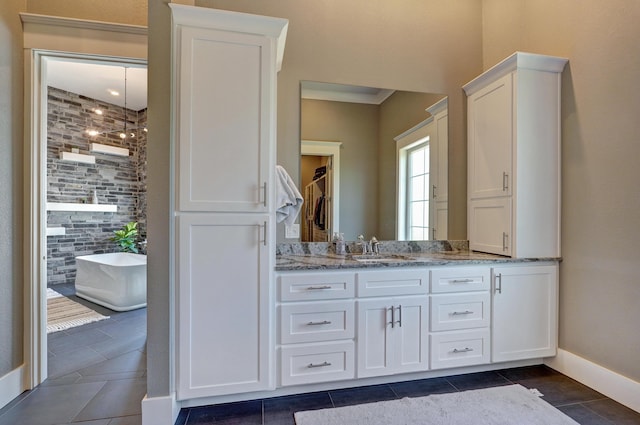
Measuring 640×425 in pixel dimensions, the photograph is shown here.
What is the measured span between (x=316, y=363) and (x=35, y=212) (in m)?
2.09

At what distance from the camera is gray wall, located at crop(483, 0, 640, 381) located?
1825 millimetres

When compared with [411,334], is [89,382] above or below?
below

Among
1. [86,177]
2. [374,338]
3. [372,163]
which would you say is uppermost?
[86,177]

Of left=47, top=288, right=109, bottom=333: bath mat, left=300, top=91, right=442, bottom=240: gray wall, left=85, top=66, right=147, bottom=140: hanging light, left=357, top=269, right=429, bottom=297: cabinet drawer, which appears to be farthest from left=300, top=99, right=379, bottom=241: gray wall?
left=85, top=66, right=147, bottom=140: hanging light

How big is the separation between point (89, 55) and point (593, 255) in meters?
3.65

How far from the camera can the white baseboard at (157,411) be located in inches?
63.9

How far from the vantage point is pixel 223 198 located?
173 cm

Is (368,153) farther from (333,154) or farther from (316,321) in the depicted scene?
(316,321)

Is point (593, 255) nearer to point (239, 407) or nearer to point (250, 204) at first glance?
point (250, 204)

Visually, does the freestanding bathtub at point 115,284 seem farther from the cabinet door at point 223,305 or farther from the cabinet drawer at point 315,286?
the cabinet drawer at point 315,286

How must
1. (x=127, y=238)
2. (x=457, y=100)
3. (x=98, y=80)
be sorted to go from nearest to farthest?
(x=457, y=100) < (x=98, y=80) < (x=127, y=238)

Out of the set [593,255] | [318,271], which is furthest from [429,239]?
[318,271]

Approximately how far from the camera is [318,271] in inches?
75.1

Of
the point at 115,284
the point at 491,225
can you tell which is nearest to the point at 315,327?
the point at 491,225
